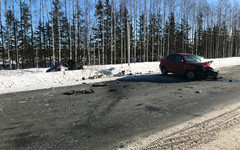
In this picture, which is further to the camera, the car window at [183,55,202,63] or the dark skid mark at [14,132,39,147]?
the car window at [183,55,202,63]

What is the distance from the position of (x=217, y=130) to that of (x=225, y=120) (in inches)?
27.2

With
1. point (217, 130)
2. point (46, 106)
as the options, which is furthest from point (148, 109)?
point (46, 106)

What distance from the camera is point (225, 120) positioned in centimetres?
383

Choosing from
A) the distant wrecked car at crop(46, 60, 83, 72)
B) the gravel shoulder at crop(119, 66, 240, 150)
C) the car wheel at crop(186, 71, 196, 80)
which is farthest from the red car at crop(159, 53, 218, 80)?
the distant wrecked car at crop(46, 60, 83, 72)

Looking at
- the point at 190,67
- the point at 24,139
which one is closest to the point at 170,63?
the point at 190,67

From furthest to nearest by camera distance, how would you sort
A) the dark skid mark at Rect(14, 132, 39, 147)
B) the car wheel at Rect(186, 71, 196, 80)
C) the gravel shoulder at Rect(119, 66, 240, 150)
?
1. the car wheel at Rect(186, 71, 196, 80)
2. the dark skid mark at Rect(14, 132, 39, 147)
3. the gravel shoulder at Rect(119, 66, 240, 150)

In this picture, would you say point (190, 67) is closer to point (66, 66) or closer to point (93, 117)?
point (93, 117)

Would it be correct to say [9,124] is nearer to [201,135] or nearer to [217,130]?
[201,135]

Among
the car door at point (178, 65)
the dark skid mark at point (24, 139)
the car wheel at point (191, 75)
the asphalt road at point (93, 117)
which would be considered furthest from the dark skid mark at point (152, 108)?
the car door at point (178, 65)

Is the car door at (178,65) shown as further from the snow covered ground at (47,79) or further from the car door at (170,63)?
the snow covered ground at (47,79)

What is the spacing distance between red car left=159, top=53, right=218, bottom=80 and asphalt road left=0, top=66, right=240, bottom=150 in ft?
10.4

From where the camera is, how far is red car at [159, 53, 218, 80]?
957 centimetres

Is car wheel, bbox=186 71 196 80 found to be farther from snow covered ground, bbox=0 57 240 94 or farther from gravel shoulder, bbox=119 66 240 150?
gravel shoulder, bbox=119 66 240 150

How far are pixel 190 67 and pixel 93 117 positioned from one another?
759cm
